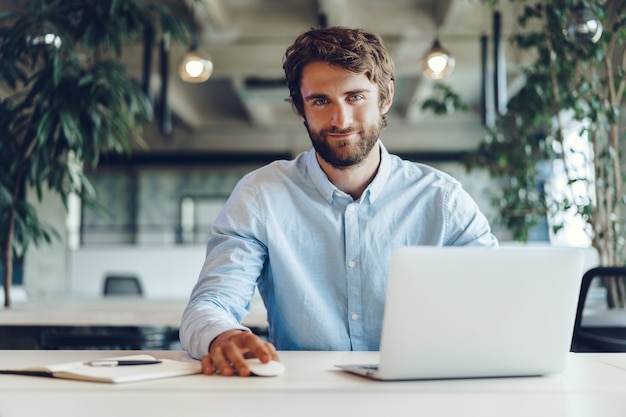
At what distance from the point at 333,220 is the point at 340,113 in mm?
276

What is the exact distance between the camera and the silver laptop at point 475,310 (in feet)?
3.81

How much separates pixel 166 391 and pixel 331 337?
2.54 feet

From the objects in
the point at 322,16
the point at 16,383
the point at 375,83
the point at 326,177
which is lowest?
the point at 16,383

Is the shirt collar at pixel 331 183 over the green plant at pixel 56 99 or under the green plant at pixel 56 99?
under

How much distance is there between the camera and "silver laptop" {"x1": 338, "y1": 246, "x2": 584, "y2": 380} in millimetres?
1161

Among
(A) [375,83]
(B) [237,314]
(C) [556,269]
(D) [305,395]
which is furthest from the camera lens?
(A) [375,83]

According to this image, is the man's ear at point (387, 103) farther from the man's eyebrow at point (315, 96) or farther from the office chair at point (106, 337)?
the office chair at point (106, 337)

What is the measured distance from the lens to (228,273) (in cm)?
181

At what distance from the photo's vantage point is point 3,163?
3643mm

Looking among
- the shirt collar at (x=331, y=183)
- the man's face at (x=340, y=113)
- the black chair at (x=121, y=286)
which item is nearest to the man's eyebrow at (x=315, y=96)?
the man's face at (x=340, y=113)

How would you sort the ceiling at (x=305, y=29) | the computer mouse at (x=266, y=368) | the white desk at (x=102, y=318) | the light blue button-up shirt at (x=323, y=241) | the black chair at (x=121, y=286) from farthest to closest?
the ceiling at (x=305, y=29), the black chair at (x=121, y=286), the white desk at (x=102, y=318), the light blue button-up shirt at (x=323, y=241), the computer mouse at (x=266, y=368)

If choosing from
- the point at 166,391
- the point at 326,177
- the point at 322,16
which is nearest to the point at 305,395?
the point at 166,391

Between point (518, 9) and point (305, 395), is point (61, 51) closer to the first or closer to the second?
point (305, 395)

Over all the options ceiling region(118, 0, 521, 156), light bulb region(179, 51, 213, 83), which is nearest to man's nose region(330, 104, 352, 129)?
light bulb region(179, 51, 213, 83)
